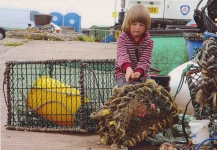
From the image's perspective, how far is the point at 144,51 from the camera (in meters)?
3.92

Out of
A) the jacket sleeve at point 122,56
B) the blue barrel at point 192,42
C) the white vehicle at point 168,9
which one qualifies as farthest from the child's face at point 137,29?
the white vehicle at point 168,9

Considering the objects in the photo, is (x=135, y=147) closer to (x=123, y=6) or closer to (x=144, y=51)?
(x=144, y=51)

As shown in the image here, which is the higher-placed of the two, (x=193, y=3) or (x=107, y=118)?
(x=193, y=3)

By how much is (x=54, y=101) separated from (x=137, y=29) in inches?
43.7

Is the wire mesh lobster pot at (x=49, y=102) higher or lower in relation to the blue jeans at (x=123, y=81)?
lower

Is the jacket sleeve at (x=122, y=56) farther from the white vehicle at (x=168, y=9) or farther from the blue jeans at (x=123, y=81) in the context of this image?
the white vehicle at (x=168, y=9)

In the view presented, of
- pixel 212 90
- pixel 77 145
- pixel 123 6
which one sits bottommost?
pixel 77 145

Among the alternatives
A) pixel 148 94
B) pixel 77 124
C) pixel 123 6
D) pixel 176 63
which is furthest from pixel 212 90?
pixel 123 6

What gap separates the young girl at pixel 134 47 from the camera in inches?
150

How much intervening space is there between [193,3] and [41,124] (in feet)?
43.0

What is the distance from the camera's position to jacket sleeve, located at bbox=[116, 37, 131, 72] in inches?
147

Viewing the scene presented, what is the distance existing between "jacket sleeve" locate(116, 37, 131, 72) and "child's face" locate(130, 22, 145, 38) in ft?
0.35

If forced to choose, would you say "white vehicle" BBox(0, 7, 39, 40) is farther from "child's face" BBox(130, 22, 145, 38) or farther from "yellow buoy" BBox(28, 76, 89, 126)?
"child's face" BBox(130, 22, 145, 38)

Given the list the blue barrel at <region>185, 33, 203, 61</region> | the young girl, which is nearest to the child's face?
the young girl
